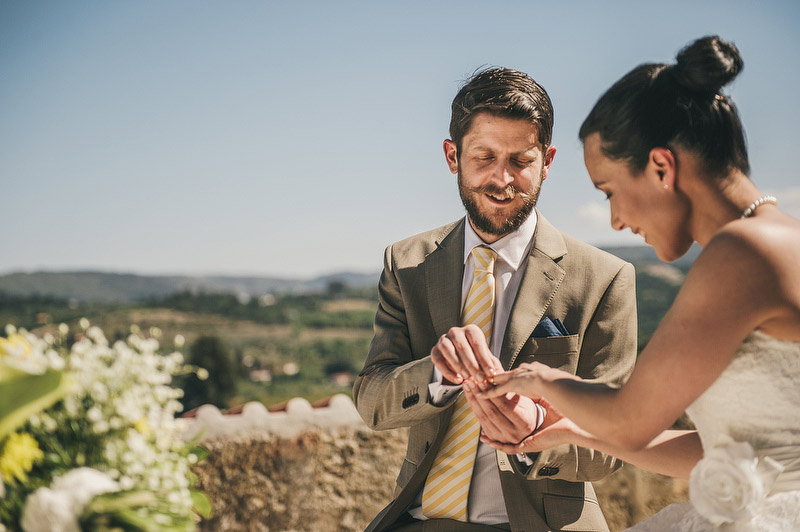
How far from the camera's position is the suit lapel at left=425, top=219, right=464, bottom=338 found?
103 inches

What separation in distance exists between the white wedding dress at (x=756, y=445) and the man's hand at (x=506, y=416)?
1.98 feet

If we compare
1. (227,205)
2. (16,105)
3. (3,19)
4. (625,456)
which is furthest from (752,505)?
(227,205)

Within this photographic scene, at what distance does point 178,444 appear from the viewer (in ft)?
5.22

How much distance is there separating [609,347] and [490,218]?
68 cm

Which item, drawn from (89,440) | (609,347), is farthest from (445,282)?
(89,440)

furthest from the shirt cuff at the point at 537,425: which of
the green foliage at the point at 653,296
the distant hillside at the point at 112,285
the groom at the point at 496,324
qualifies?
the distant hillside at the point at 112,285

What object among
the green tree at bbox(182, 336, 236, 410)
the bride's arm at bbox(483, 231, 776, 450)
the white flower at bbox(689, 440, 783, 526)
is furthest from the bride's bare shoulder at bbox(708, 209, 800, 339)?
the green tree at bbox(182, 336, 236, 410)

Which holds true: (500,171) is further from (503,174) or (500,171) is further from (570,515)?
(570,515)

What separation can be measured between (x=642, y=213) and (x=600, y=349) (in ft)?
2.94

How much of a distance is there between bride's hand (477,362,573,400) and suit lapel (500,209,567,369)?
0.39 metres

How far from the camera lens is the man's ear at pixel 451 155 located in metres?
2.81

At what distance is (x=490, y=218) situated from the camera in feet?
8.71

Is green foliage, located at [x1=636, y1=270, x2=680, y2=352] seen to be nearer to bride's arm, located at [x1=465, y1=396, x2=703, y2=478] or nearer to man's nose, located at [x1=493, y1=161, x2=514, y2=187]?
man's nose, located at [x1=493, y1=161, x2=514, y2=187]

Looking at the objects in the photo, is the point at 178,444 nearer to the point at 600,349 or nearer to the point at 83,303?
the point at 600,349
